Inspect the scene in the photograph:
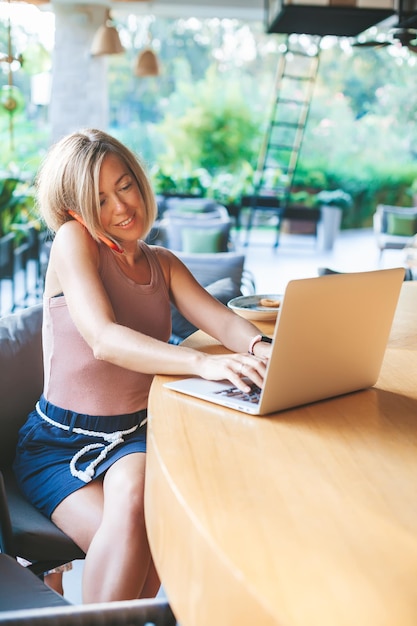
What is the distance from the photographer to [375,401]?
55.2 inches

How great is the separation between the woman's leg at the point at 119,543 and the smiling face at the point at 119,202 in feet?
2.05

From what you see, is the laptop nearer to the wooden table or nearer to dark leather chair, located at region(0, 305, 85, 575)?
the wooden table

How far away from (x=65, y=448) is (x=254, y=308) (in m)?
0.70

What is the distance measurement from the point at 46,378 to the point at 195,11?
945 centimetres

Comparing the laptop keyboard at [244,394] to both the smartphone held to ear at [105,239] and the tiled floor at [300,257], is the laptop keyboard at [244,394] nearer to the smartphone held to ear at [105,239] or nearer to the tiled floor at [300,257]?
the smartphone held to ear at [105,239]

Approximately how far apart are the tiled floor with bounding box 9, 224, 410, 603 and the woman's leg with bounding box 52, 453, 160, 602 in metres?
6.44

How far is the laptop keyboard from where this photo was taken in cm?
131

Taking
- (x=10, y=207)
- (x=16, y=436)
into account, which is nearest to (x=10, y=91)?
(x=10, y=207)

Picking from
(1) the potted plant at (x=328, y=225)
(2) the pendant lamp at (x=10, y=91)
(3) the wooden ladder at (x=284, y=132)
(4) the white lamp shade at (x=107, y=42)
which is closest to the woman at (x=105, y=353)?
(2) the pendant lamp at (x=10, y=91)

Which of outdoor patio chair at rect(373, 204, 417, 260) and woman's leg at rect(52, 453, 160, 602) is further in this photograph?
outdoor patio chair at rect(373, 204, 417, 260)

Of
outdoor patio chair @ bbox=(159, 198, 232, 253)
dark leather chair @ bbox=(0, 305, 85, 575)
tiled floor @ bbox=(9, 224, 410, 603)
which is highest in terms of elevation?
dark leather chair @ bbox=(0, 305, 85, 575)

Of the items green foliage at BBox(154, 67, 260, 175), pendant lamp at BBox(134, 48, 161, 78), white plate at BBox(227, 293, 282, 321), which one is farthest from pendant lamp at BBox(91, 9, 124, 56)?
white plate at BBox(227, 293, 282, 321)

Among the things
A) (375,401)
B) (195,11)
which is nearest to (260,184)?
(195,11)

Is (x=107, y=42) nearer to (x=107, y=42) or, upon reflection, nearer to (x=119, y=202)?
(x=107, y=42)
